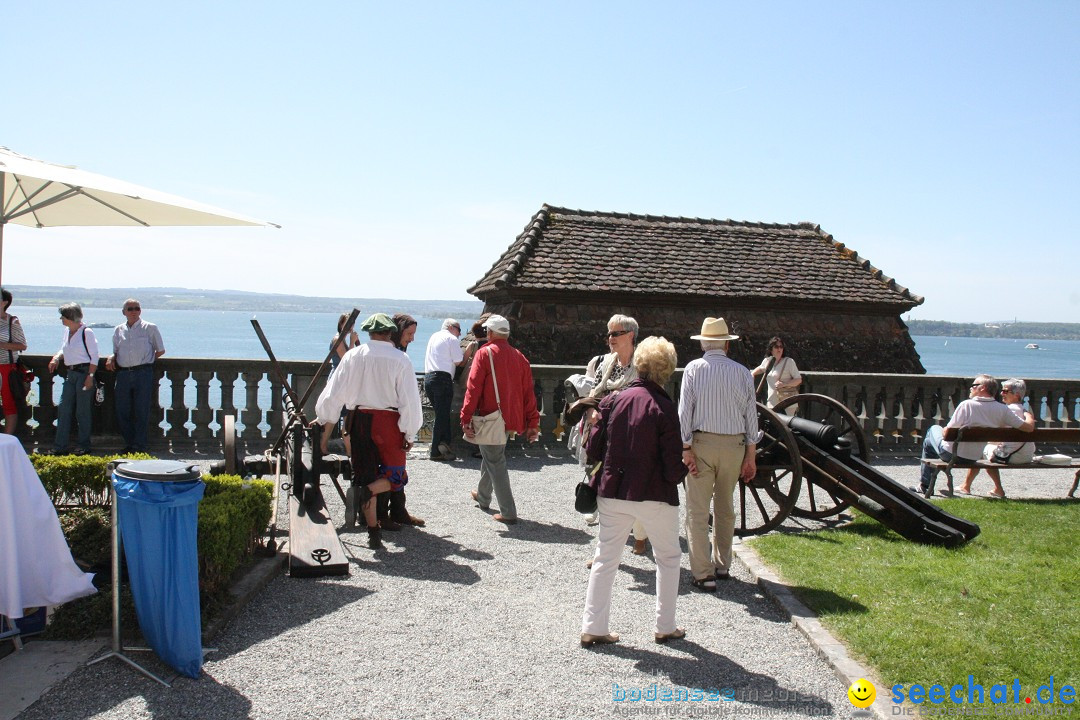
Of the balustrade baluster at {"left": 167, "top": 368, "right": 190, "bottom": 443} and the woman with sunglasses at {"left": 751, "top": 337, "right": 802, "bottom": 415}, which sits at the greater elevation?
the woman with sunglasses at {"left": 751, "top": 337, "right": 802, "bottom": 415}

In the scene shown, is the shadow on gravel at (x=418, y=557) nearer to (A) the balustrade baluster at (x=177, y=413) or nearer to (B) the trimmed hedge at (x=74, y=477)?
(B) the trimmed hedge at (x=74, y=477)

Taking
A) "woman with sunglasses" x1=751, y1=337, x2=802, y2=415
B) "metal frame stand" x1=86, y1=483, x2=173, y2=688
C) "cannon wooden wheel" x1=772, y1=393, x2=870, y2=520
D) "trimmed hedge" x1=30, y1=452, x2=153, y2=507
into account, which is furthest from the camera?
"woman with sunglasses" x1=751, y1=337, x2=802, y2=415

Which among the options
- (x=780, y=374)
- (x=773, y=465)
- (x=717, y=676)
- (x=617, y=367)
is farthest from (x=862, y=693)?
(x=780, y=374)

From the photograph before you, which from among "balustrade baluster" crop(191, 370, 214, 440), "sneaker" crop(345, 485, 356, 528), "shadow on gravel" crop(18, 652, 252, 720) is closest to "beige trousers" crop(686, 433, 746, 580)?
"sneaker" crop(345, 485, 356, 528)

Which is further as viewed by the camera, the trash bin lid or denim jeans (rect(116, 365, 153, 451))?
denim jeans (rect(116, 365, 153, 451))

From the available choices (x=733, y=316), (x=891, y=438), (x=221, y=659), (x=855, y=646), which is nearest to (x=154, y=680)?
(x=221, y=659)

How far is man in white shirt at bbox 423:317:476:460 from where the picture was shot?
11438 mm

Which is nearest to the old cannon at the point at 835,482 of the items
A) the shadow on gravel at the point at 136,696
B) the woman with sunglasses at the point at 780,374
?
the woman with sunglasses at the point at 780,374

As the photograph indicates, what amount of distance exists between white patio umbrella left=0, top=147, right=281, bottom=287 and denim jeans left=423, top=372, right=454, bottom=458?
154 inches

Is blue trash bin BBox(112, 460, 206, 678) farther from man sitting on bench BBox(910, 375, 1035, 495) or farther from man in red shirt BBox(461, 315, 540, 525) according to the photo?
man sitting on bench BBox(910, 375, 1035, 495)

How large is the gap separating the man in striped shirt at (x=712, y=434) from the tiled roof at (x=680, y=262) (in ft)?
37.7

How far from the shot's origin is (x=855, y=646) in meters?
4.99

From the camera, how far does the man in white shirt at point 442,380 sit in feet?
37.5

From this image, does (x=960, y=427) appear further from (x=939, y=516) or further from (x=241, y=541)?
(x=241, y=541)
